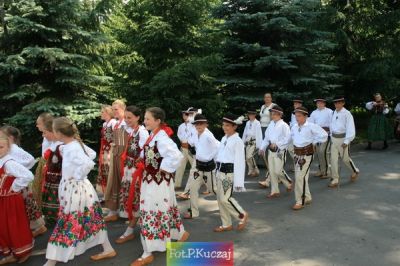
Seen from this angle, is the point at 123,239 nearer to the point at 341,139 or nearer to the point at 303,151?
the point at 303,151

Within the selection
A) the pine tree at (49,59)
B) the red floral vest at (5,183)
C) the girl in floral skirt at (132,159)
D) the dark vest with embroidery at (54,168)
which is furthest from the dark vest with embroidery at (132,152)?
the pine tree at (49,59)

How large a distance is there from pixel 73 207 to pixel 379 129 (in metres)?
11.5

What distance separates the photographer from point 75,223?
4.87m

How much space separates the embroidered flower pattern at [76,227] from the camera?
4785mm

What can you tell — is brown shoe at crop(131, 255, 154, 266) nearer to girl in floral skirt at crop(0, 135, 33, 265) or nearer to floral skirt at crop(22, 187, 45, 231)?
girl in floral skirt at crop(0, 135, 33, 265)

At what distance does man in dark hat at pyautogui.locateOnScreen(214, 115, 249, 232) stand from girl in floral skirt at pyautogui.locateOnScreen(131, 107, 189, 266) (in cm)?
120

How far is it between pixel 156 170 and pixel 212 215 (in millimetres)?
2384

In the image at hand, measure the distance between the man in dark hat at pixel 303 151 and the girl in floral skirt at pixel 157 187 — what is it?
3102mm

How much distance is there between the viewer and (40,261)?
5.48m

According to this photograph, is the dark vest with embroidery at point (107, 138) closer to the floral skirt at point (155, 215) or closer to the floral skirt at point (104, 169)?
the floral skirt at point (104, 169)

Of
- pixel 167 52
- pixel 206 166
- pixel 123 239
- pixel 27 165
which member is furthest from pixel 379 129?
pixel 27 165

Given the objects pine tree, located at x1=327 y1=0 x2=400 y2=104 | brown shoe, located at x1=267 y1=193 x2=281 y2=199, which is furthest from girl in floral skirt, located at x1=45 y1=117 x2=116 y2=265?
pine tree, located at x1=327 y1=0 x2=400 y2=104

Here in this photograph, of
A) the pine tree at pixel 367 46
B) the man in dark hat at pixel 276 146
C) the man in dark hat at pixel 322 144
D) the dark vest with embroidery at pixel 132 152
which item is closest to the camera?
the dark vest with embroidery at pixel 132 152

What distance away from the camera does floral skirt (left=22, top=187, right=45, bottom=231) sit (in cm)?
593
